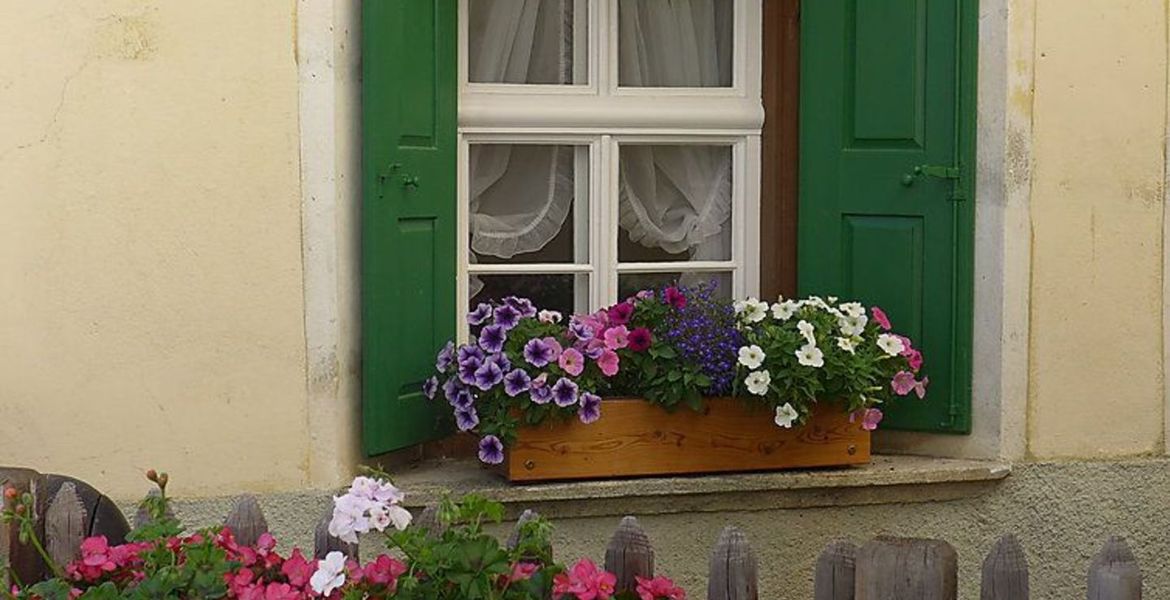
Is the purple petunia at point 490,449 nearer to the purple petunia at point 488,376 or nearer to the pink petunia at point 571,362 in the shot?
the purple petunia at point 488,376

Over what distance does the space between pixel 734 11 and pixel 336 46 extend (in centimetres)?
128

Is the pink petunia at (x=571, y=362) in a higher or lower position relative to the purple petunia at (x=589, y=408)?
higher

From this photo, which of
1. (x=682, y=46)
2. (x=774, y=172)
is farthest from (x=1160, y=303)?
(x=682, y=46)

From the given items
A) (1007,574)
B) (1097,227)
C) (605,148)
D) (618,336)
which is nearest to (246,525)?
(1007,574)

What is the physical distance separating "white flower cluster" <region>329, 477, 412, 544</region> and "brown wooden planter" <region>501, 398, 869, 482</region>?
2.18 m

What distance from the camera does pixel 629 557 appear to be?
311 cm

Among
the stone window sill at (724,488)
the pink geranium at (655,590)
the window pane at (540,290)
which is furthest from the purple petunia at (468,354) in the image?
the pink geranium at (655,590)

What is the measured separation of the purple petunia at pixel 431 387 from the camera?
5180 millimetres

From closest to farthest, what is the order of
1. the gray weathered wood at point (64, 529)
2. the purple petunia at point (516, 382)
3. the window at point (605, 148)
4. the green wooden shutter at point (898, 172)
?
the gray weathered wood at point (64, 529) → the purple petunia at point (516, 382) → the green wooden shutter at point (898, 172) → the window at point (605, 148)

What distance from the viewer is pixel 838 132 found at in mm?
5527

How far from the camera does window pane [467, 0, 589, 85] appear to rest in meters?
5.47

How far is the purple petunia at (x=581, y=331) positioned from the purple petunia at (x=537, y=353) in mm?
144

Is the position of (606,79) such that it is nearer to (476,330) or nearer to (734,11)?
(734,11)

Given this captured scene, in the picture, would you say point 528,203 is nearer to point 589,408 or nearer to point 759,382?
point 589,408
